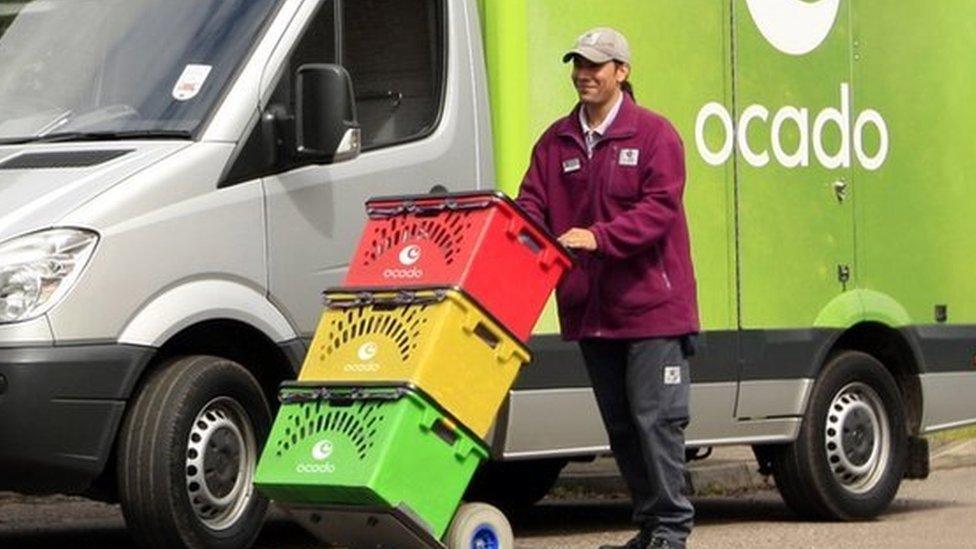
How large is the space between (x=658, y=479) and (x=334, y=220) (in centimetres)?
182

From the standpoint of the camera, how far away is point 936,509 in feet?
40.9

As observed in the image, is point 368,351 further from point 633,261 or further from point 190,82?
point 190,82

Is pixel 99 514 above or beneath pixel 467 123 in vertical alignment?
beneath

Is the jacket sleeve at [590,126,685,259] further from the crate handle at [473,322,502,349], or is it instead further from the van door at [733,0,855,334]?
the van door at [733,0,855,334]

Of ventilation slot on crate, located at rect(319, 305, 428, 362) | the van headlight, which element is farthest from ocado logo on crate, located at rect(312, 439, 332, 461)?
the van headlight

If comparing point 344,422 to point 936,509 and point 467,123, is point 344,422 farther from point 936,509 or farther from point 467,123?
point 936,509

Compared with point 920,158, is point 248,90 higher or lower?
higher

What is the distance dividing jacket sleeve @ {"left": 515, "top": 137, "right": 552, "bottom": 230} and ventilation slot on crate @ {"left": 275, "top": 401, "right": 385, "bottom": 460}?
1204 millimetres

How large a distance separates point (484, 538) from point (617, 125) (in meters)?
1.56

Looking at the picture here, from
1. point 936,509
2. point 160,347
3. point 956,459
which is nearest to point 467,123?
point 160,347

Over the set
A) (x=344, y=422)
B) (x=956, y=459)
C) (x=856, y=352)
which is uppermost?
(x=344, y=422)

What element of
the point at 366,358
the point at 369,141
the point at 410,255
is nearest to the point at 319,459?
the point at 366,358

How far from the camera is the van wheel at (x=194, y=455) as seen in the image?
9203 millimetres

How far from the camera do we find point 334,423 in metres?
8.38
